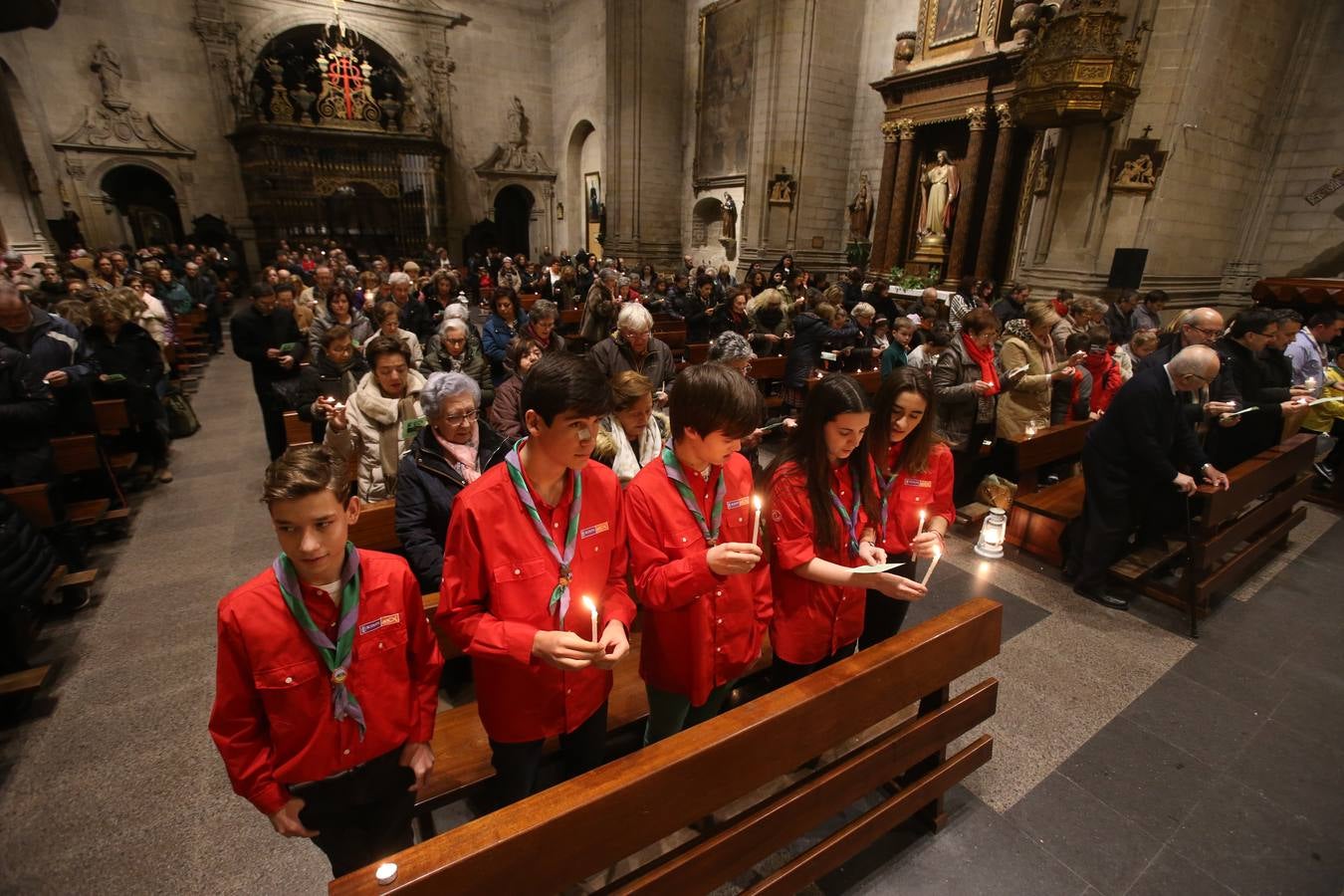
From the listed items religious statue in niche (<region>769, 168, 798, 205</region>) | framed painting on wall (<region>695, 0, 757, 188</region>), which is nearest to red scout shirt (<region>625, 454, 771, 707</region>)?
religious statue in niche (<region>769, 168, 798, 205</region>)

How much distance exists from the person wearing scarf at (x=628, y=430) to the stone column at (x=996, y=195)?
407 inches

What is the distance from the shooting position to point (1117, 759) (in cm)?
280

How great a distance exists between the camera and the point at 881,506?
229cm

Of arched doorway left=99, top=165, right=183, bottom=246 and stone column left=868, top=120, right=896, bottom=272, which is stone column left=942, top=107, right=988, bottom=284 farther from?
arched doorway left=99, top=165, right=183, bottom=246

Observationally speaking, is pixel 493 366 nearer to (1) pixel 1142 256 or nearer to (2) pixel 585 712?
(2) pixel 585 712

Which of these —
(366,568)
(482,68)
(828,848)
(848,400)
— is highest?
(482,68)

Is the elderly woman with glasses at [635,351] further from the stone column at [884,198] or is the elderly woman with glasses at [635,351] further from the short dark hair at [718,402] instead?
the stone column at [884,198]

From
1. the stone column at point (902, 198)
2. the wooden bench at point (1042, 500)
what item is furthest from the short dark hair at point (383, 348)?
the stone column at point (902, 198)

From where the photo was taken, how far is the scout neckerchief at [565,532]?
5.37 feet

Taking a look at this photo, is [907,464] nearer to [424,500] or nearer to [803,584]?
[803,584]

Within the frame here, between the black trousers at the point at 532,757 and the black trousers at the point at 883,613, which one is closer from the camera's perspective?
the black trousers at the point at 532,757

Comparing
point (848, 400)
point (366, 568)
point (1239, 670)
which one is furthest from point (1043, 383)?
point (366, 568)

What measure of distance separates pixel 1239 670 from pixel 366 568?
4.48 meters

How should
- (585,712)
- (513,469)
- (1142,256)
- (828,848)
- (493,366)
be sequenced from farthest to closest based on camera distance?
(1142,256)
(493,366)
(828,848)
(585,712)
(513,469)
